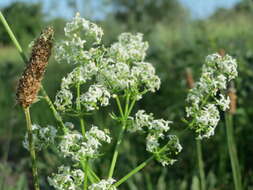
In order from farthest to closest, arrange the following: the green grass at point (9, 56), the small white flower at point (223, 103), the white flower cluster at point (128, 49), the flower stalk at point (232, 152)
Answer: the green grass at point (9, 56) → the flower stalk at point (232, 152) → the white flower cluster at point (128, 49) → the small white flower at point (223, 103)

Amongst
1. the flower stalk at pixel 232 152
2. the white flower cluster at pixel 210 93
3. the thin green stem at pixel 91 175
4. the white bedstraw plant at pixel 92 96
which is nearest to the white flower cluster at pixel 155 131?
the white bedstraw plant at pixel 92 96

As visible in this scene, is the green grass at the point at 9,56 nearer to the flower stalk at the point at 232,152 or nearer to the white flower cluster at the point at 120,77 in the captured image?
the flower stalk at the point at 232,152

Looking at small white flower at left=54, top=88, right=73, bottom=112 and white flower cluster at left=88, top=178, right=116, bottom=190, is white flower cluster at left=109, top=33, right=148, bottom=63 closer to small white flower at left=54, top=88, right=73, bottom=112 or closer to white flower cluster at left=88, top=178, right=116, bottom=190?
small white flower at left=54, top=88, right=73, bottom=112

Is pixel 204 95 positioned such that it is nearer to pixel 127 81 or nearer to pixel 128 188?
pixel 127 81

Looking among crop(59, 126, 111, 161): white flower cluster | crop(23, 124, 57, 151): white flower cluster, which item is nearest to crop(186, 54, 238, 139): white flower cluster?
crop(59, 126, 111, 161): white flower cluster

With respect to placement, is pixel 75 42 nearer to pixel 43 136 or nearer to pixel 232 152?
pixel 43 136
